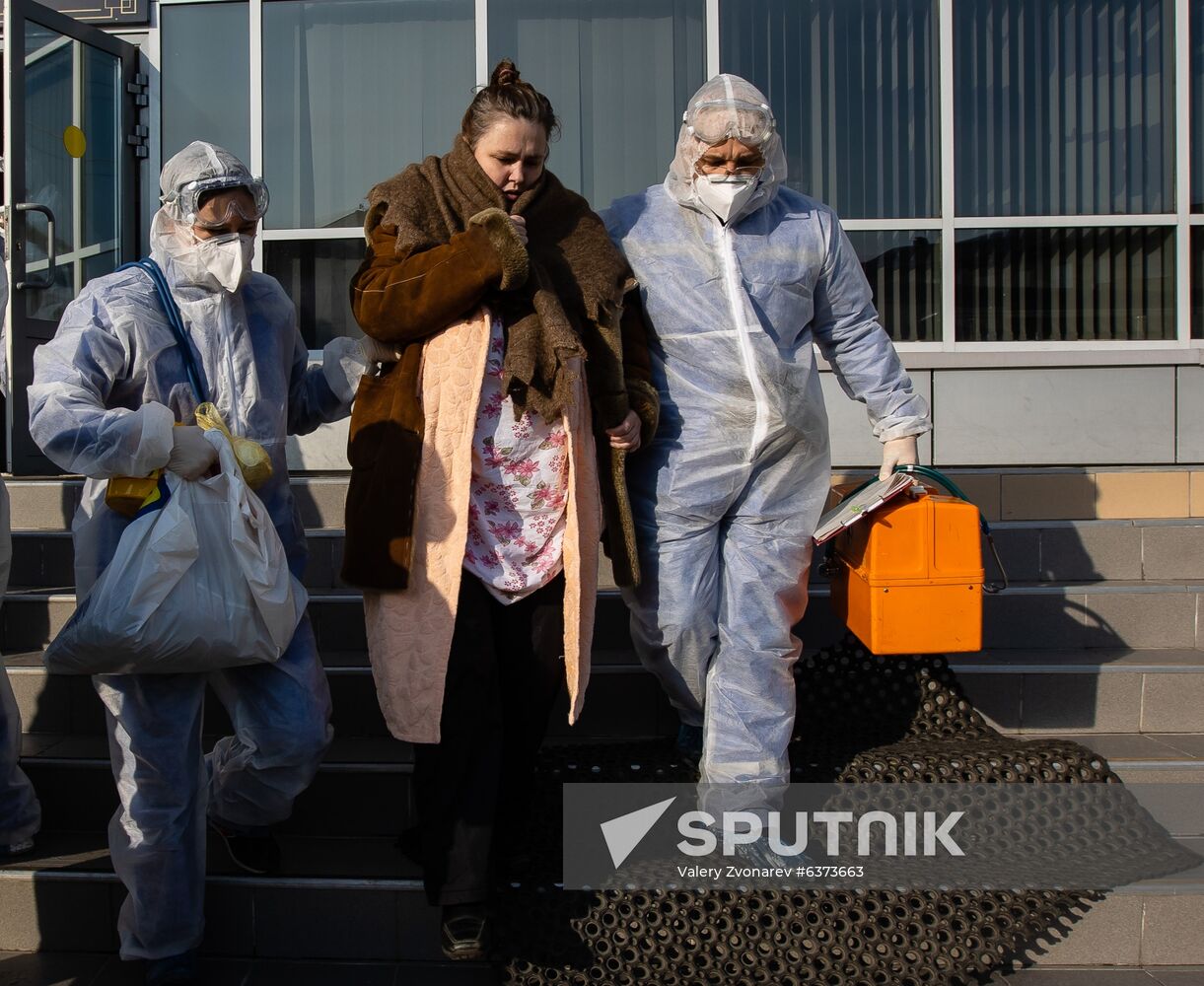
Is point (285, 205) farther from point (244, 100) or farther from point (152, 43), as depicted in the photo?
point (152, 43)

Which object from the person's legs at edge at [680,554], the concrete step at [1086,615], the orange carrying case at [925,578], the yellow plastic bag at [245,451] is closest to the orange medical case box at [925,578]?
the orange carrying case at [925,578]

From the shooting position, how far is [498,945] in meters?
2.62

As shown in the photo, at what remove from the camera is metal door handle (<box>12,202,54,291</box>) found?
4.95m

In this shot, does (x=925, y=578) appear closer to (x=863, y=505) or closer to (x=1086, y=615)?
(x=863, y=505)

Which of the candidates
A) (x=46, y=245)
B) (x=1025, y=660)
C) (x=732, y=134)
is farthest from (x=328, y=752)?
(x=46, y=245)

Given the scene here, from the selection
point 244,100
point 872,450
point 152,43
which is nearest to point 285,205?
point 244,100

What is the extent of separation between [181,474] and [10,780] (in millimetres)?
1130

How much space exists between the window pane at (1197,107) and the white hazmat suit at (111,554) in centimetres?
487

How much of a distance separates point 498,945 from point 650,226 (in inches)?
68.4

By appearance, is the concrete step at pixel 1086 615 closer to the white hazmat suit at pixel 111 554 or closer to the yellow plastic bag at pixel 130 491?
the white hazmat suit at pixel 111 554

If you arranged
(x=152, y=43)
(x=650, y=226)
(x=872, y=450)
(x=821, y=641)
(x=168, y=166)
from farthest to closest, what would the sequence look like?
(x=152, y=43), (x=872, y=450), (x=821, y=641), (x=650, y=226), (x=168, y=166)

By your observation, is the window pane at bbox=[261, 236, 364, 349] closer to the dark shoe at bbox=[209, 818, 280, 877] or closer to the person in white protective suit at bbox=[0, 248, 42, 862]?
the person in white protective suit at bbox=[0, 248, 42, 862]

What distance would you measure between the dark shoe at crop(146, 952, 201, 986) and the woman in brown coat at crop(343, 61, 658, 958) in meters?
0.60

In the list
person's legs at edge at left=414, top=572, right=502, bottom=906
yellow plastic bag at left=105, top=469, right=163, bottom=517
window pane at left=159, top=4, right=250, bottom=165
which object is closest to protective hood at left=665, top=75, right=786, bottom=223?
person's legs at edge at left=414, top=572, right=502, bottom=906
